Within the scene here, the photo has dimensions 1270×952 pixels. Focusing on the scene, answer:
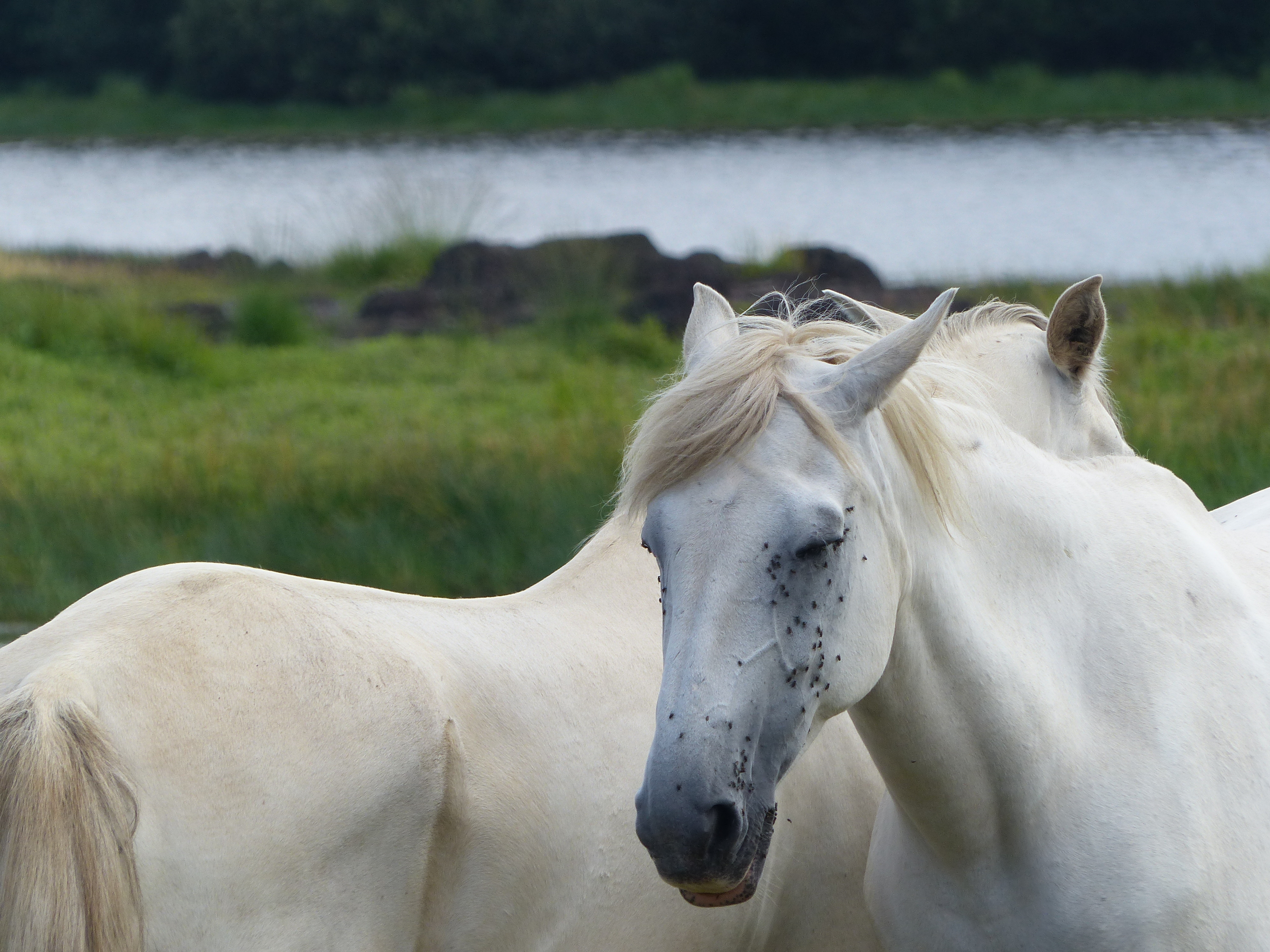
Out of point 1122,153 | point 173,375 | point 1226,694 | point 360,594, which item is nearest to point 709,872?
point 360,594

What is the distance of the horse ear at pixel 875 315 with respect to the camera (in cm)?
216

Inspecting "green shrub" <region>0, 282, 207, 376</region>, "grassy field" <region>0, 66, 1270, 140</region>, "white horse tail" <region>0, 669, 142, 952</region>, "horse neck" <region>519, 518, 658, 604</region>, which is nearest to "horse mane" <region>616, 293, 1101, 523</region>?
"horse neck" <region>519, 518, 658, 604</region>

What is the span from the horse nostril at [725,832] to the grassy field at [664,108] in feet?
74.1

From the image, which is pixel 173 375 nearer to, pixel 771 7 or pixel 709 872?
pixel 709 872

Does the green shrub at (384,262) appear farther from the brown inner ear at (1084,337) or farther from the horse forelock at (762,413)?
the horse forelock at (762,413)

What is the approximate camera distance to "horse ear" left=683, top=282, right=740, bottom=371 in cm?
187

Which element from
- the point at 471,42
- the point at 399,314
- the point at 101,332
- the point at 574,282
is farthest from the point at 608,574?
the point at 471,42

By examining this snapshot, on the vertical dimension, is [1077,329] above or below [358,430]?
above

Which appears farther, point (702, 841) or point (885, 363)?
point (885, 363)

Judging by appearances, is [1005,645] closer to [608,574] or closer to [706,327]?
[706,327]

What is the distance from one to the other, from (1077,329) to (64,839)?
6.21 feet

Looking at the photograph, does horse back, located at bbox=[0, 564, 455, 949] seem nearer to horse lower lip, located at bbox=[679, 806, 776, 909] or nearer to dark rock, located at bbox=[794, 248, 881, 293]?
horse lower lip, located at bbox=[679, 806, 776, 909]

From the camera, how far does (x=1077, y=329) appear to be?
2.38 meters

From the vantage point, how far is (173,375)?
8.90m
